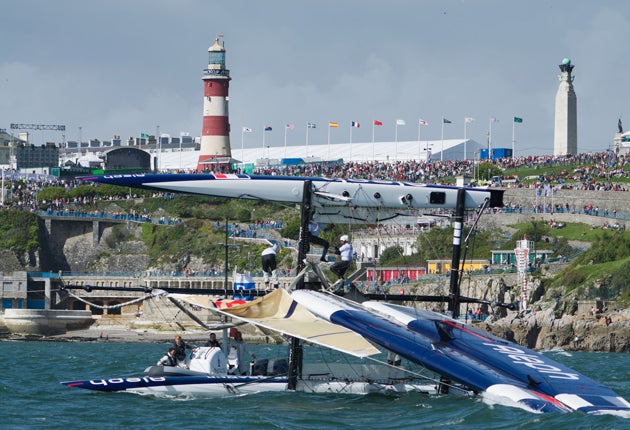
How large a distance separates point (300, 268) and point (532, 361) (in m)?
5.71

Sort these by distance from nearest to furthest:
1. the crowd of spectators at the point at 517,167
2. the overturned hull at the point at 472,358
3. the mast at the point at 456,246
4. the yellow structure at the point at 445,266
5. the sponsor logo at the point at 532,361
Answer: the overturned hull at the point at 472,358 < the sponsor logo at the point at 532,361 < the mast at the point at 456,246 < the yellow structure at the point at 445,266 < the crowd of spectators at the point at 517,167

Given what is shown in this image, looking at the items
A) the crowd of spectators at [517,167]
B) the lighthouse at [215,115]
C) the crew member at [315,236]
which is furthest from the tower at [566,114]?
the crew member at [315,236]

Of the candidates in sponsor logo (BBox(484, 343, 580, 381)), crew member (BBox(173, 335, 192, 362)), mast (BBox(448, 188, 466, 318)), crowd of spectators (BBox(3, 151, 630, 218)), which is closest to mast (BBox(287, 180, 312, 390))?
crew member (BBox(173, 335, 192, 362))

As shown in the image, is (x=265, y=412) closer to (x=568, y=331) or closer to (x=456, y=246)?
(x=456, y=246)

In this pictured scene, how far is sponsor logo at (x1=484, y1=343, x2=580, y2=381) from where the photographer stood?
29.7 m

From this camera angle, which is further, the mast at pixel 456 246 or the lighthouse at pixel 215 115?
the lighthouse at pixel 215 115

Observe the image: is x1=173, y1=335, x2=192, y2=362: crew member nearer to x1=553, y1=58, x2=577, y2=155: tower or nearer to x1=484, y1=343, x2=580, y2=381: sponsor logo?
x1=484, y1=343, x2=580, y2=381: sponsor logo

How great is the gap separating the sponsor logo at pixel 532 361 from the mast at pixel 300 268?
13.9 feet

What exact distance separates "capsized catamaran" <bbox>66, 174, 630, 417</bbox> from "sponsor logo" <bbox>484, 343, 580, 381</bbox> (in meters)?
0.03

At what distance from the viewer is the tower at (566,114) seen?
104 m

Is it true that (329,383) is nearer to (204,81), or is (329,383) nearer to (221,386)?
(221,386)

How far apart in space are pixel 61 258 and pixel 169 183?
6768 cm

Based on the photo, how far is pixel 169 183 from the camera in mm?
32906

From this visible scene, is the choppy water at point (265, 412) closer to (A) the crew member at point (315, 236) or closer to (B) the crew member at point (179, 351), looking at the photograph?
(B) the crew member at point (179, 351)
